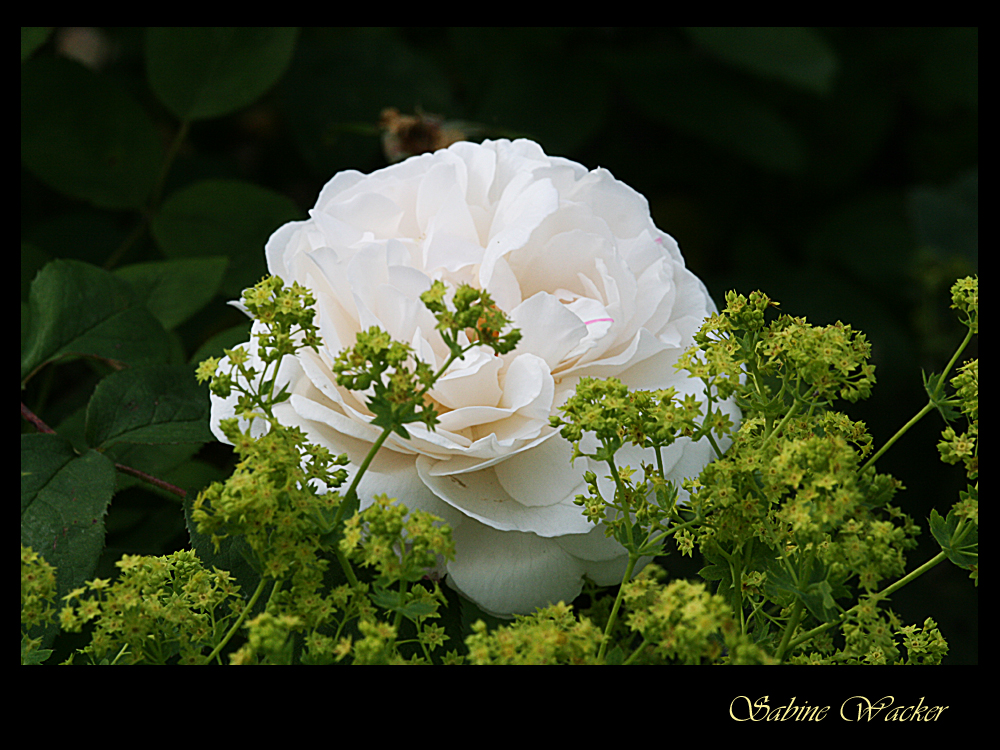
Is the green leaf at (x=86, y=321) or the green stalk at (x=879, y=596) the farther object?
the green leaf at (x=86, y=321)

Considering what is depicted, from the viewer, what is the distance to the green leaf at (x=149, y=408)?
67cm

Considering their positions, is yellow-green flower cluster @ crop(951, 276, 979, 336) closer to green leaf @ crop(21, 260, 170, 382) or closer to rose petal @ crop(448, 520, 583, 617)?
rose petal @ crop(448, 520, 583, 617)

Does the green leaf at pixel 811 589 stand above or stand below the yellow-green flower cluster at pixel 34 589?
above

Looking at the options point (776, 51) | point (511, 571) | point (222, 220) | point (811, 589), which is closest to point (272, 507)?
point (511, 571)

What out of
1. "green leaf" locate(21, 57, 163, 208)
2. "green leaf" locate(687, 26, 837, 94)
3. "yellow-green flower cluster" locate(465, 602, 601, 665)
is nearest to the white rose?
"yellow-green flower cluster" locate(465, 602, 601, 665)

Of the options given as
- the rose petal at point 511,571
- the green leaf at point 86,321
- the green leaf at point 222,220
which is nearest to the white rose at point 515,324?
the rose petal at point 511,571

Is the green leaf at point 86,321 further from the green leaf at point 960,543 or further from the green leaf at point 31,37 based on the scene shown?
the green leaf at point 960,543

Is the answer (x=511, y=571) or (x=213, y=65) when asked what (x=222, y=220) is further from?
(x=511, y=571)

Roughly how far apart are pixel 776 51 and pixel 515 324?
0.88 metres

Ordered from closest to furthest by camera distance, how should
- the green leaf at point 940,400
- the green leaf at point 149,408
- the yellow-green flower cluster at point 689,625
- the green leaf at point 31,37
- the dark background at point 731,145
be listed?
the yellow-green flower cluster at point 689,625 → the green leaf at point 940,400 → the green leaf at point 149,408 → the green leaf at point 31,37 → the dark background at point 731,145

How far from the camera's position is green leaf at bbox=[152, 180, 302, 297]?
0.96 meters

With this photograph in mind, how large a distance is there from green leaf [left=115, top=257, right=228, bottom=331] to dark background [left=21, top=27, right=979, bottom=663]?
0.27ft

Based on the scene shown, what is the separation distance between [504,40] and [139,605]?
1.09 metres

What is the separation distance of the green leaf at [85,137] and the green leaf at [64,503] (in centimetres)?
42
